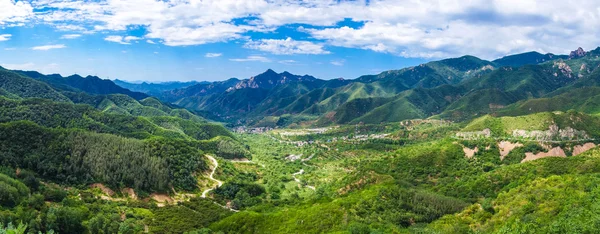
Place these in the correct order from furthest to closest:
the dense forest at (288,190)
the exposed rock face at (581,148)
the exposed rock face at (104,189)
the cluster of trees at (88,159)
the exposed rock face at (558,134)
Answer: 1. the exposed rock face at (558,134)
2. the exposed rock face at (581,148)
3. the exposed rock face at (104,189)
4. the cluster of trees at (88,159)
5. the dense forest at (288,190)

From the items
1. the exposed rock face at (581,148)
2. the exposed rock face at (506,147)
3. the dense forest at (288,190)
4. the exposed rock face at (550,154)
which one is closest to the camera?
the dense forest at (288,190)

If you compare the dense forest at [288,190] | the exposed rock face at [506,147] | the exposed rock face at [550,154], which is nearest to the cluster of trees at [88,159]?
the dense forest at [288,190]

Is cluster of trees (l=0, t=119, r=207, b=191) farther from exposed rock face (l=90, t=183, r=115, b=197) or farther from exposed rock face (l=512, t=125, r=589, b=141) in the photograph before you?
exposed rock face (l=512, t=125, r=589, b=141)

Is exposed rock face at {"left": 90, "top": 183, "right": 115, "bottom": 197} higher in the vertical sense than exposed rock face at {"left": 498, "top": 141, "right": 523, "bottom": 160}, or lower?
lower

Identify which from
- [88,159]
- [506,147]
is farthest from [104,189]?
→ [506,147]

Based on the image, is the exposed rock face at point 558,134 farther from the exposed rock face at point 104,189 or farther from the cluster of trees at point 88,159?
the exposed rock face at point 104,189

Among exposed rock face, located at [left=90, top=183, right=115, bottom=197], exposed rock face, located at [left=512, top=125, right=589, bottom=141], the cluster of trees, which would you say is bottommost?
exposed rock face, located at [left=90, top=183, right=115, bottom=197]

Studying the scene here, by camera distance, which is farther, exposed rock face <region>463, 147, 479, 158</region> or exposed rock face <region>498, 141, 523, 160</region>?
exposed rock face <region>498, 141, 523, 160</region>

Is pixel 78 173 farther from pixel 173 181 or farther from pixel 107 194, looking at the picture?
pixel 173 181

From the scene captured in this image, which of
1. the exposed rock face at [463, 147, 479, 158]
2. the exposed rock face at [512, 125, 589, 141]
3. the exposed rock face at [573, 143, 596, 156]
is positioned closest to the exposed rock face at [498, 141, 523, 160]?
the exposed rock face at [463, 147, 479, 158]

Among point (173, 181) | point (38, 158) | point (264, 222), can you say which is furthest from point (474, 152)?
point (38, 158)

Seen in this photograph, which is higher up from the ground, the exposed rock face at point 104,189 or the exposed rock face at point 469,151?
the exposed rock face at point 469,151
